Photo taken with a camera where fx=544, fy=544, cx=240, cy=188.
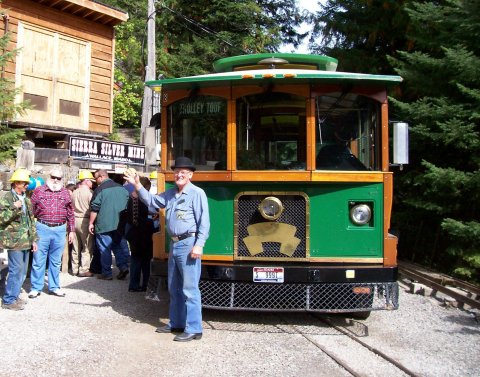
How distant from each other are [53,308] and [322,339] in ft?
10.9

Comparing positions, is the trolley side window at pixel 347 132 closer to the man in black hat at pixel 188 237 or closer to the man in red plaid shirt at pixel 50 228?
the man in black hat at pixel 188 237

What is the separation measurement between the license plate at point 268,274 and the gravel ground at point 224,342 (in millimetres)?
588

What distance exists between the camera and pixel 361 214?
587 centimetres

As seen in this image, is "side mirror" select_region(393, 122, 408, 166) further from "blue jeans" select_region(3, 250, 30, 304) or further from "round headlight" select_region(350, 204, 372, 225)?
"blue jeans" select_region(3, 250, 30, 304)

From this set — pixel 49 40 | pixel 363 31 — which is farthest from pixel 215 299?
pixel 49 40

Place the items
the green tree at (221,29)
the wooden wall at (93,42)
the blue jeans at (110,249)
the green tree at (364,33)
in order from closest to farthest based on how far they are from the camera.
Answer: the blue jeans at (110,249)
the green tree at (364,33)
the wooden wall at (93,42)
the green tree at (221,29)

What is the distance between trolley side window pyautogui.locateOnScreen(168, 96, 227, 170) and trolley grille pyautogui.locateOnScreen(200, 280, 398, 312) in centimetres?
135

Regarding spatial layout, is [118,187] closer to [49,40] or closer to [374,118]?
[374,118]

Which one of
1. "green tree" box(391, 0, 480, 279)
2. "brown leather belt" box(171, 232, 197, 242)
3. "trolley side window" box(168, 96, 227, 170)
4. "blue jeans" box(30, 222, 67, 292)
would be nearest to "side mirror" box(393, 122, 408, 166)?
"trolley side window" box(168, 96, 227, 170)

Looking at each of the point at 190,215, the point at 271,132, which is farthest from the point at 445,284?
the point at 190,215

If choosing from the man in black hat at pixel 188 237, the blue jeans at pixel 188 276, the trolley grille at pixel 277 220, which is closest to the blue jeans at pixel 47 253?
the man in black hat at pixel 188 237

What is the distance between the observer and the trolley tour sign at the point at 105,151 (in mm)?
13250

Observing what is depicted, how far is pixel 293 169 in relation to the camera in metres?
5.89

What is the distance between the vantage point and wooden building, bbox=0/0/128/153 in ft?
43.8
